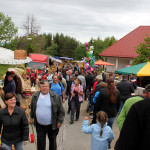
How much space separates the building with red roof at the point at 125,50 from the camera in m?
26.2

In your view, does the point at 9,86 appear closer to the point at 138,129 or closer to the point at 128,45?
the point at 138,129

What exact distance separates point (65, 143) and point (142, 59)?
9967 millimetres

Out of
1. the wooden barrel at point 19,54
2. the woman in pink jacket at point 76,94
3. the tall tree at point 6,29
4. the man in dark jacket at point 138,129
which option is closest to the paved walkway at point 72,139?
the woman in pink jacket at point 76,94

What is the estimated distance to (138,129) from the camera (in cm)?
144

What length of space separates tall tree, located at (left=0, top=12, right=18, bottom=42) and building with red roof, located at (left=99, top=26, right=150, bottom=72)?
19.8m

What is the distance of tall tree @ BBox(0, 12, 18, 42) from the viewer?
34.6 meters

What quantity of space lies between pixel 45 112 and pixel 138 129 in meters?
2.45

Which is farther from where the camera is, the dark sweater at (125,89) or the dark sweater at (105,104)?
the dark sweater at (125,89)

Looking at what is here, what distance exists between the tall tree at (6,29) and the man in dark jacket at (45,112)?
113 feet

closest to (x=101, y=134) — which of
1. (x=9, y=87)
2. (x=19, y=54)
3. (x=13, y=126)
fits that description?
(x=13, y=126)

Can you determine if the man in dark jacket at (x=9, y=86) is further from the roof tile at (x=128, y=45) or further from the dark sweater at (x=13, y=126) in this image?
the roof tile at (x=128, y=45)

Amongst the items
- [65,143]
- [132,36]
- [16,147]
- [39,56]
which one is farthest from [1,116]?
[132,36]

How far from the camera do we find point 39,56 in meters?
25.6

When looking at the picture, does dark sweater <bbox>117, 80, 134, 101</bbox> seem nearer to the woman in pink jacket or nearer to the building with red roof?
the woman in pink jacket
